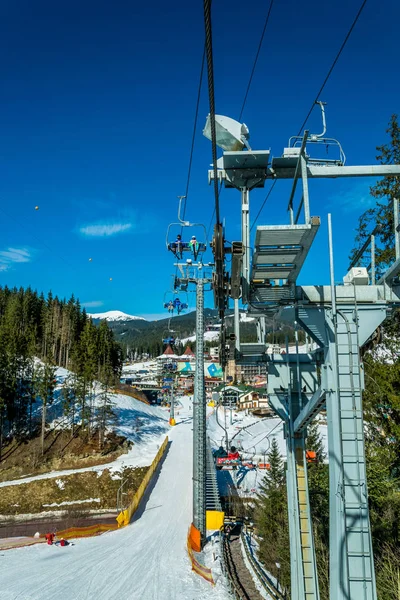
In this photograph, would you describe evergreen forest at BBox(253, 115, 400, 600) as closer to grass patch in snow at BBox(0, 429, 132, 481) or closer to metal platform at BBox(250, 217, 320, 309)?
metal platform at BBox(250, 217, 320, 309)

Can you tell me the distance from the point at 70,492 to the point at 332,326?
32.6 meters

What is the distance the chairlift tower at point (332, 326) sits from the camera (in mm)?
5457

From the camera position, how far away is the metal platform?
17.8ft

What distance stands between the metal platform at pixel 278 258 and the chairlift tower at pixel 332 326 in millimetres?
14

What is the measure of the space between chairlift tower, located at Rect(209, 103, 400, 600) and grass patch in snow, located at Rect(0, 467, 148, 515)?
87.9 ft

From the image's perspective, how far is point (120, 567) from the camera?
16.0 meters

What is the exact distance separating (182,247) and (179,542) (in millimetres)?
13882

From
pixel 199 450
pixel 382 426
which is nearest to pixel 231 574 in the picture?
pixel 199 450

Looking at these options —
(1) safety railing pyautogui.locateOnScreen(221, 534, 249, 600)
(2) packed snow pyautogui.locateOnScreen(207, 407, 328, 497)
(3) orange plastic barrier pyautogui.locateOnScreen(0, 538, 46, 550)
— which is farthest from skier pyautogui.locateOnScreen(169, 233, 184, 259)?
(3) orange plastic barrier pyautogui.locateOnScreen(0, 538, 46, 550)

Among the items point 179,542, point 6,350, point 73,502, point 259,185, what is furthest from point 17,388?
point 259,185

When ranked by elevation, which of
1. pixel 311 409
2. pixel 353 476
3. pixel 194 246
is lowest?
pixel 353 476

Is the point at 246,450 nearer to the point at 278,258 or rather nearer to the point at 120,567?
the point at 120,567

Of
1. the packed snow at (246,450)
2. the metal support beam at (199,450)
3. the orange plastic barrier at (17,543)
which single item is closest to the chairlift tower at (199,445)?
the metal support beam at (199,450)

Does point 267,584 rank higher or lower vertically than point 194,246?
lower
